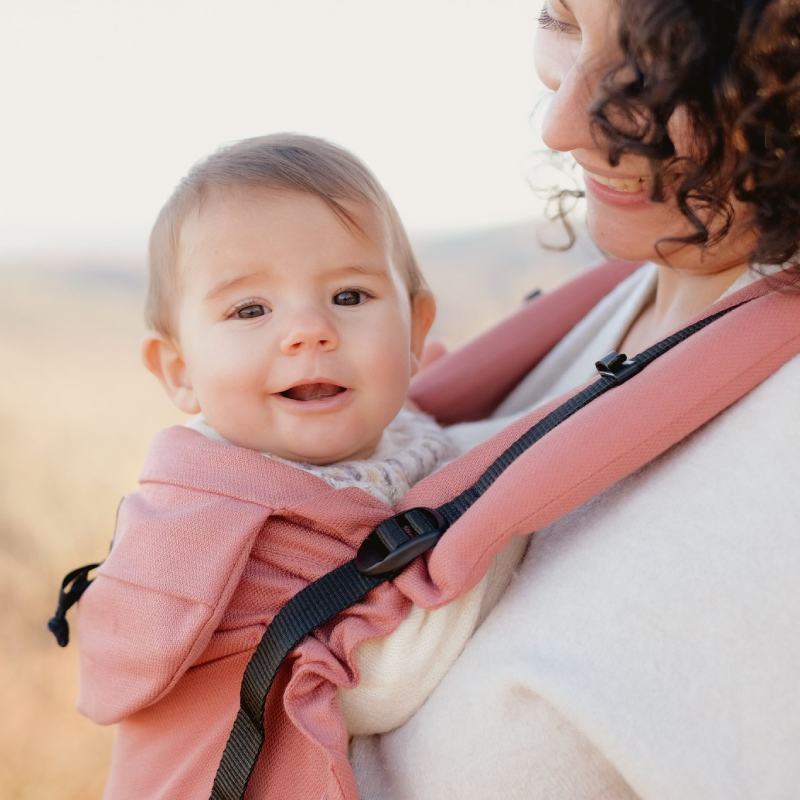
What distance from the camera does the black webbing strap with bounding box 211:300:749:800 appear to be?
1.06 m

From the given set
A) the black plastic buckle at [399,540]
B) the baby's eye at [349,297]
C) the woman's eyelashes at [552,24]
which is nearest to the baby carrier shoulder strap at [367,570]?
the black plastic buckle at [399,540]

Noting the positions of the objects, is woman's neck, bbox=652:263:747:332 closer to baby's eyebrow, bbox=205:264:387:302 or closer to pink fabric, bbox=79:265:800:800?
pink fabric, bbox=79:265:800:800

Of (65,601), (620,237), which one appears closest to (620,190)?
(620,237)

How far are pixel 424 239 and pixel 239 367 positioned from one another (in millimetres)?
2811

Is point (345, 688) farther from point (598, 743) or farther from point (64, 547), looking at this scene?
point (64, 547)

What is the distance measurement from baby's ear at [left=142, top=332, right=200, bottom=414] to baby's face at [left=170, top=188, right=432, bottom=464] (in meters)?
0.09

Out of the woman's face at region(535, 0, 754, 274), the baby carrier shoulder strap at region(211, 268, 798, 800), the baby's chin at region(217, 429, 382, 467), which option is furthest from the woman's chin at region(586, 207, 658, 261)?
the baby's chin at region(217, 429, 382, 467)

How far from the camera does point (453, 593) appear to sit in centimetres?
103

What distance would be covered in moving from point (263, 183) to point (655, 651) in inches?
31.5

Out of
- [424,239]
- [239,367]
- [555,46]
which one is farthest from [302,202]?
[424,239]

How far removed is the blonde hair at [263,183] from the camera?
4.40ft

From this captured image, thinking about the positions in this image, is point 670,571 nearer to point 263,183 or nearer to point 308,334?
point 308,334

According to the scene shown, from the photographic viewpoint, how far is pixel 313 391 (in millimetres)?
1329

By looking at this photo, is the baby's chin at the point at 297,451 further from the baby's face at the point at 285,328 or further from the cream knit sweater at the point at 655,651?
the cream knit sweater at the point at 655,651
